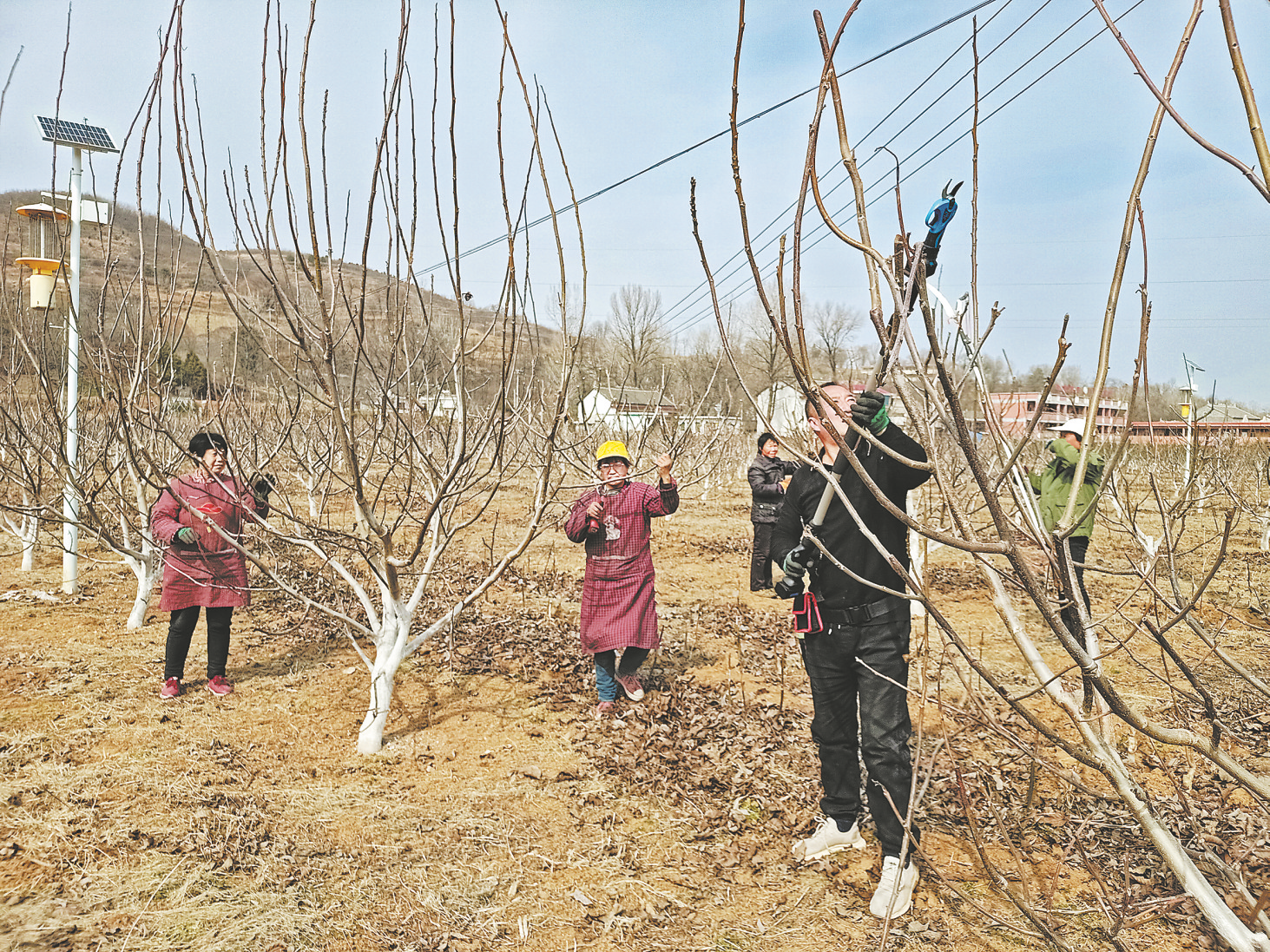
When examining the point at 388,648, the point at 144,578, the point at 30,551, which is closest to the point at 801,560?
the point at 388,648

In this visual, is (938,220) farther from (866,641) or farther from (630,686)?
(630,686)

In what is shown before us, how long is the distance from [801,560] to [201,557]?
12.3 ft

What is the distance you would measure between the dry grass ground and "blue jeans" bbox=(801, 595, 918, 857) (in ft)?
0.65

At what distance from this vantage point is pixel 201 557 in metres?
4.82

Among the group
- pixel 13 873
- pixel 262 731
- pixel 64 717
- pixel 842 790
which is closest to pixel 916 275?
pixel 842 790

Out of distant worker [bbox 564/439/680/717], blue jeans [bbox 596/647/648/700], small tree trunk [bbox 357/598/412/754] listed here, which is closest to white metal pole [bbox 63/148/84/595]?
small tree trunk [bbox 357/598/412/754]

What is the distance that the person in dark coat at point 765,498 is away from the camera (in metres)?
7.23

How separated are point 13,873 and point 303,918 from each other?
126cm

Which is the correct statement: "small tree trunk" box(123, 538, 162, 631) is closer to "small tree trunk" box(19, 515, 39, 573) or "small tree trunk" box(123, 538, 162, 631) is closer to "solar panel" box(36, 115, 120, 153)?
"small tree trunk" box(19, 515, 39, 573)

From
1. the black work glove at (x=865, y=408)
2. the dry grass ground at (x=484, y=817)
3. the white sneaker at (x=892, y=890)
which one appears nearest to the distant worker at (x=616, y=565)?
the dry grass ground at (x=484, y=817)

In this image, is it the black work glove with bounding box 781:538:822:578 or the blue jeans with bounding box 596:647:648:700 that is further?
the blue jeans with bounding box 596:647:648:700

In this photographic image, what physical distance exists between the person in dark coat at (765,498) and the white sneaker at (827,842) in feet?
12.5

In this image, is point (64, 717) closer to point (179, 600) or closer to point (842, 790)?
point (179, 600)

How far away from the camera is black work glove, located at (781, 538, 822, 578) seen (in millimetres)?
2838
